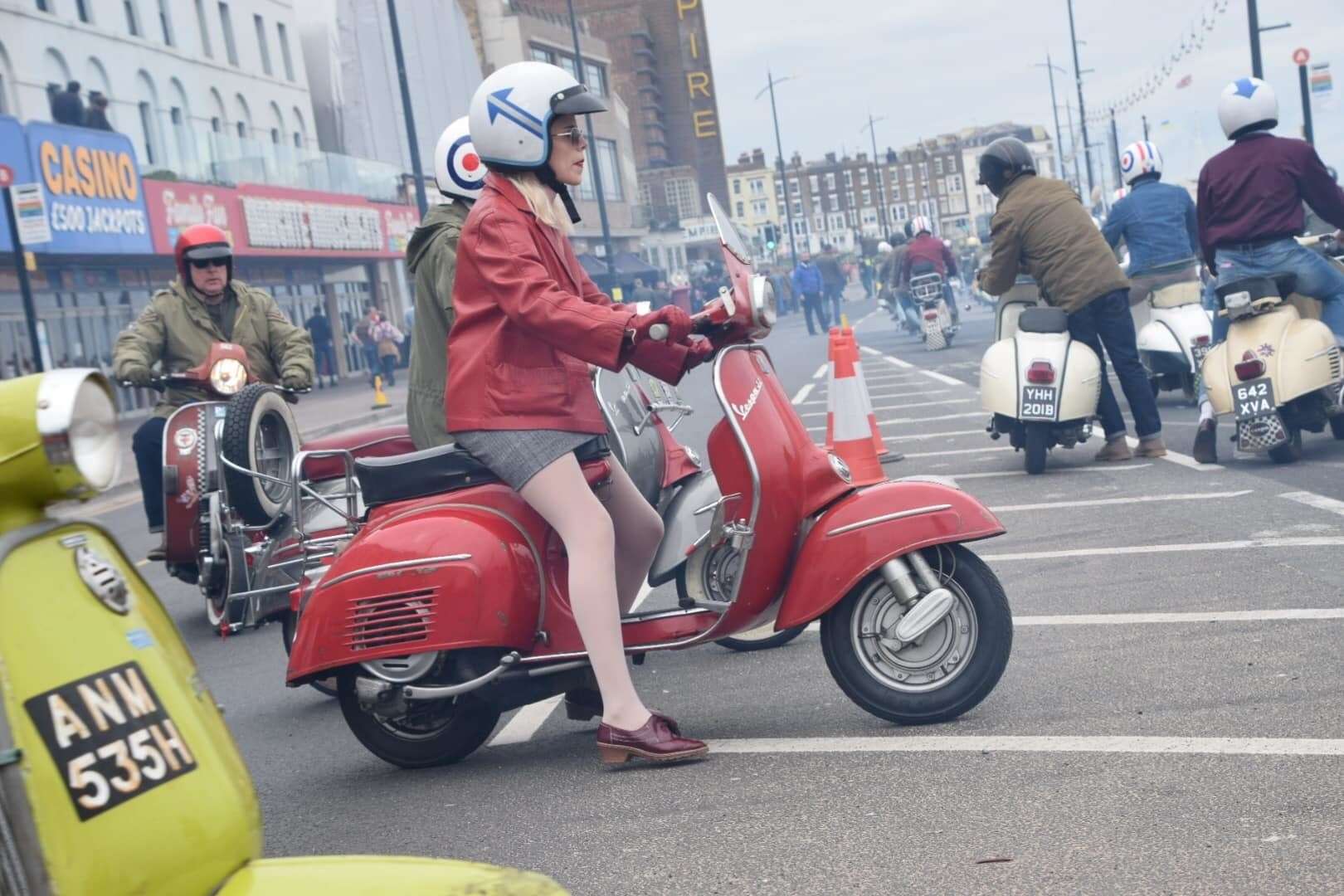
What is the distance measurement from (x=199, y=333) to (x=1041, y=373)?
182 inches

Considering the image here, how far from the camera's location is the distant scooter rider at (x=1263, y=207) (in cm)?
920

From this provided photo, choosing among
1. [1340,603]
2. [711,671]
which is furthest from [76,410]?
[1340,603]

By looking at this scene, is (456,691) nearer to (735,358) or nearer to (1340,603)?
(735,358)

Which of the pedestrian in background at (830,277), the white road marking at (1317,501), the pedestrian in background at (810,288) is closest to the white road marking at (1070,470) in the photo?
the white road marking at (1317,501)

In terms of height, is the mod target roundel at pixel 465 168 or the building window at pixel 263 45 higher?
the building window at pixel 263 45

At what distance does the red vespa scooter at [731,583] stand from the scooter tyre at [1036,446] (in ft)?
17.6

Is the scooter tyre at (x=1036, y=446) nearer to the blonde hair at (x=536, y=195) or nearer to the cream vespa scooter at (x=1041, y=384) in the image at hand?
the cream vespa scooter at (x=1041, y=384)

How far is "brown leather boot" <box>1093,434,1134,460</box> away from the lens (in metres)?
10.1

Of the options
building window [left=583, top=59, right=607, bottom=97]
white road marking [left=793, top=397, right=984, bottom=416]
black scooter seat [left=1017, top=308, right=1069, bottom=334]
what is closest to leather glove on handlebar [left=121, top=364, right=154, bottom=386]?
black scooter seat [left=1017, top=308, right=1069, bottom=334]

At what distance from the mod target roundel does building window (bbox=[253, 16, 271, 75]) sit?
43.3 metres

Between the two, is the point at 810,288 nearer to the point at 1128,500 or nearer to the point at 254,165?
the point at 254,165

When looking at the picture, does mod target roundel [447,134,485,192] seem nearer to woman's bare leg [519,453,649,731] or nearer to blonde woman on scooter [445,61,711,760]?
blonde woman on scooter [445,61,711,760]

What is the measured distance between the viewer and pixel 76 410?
7.27ft

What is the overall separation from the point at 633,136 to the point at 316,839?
126 metres
